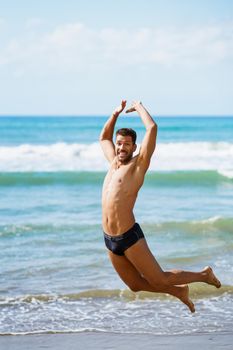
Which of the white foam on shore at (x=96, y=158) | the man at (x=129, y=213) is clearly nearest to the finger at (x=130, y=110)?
the man at (x=129, y=213)

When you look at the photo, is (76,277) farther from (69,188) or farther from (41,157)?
(41,157)

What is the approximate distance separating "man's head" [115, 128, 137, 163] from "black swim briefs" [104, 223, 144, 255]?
0.68m

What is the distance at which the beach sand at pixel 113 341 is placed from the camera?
23.8 ft

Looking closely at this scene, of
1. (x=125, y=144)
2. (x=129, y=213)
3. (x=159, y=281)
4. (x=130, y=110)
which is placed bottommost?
(x=159, y=281)

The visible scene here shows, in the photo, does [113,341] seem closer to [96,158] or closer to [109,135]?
[109,135]

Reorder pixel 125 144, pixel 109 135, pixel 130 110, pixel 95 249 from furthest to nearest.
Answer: pixel 95 249 < pixel 109 135 < pixel 130 110 < pixel 125 144

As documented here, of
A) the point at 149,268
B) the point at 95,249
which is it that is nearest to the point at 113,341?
the point at 149,268

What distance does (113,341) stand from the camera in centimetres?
747

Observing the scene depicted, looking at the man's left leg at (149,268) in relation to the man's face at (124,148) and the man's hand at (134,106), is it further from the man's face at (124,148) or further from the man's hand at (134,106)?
the man's hand at (134,106)

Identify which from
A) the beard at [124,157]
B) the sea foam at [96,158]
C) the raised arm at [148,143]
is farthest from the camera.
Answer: the sea foam at [96,158]

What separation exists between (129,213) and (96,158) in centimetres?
2711

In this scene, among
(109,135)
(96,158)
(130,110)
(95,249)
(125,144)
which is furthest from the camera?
(96,158)

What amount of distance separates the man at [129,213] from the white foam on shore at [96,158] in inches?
755

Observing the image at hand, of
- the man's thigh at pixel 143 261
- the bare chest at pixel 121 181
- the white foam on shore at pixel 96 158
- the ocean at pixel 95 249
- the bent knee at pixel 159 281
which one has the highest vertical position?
the bare chest at pixel 121 181
